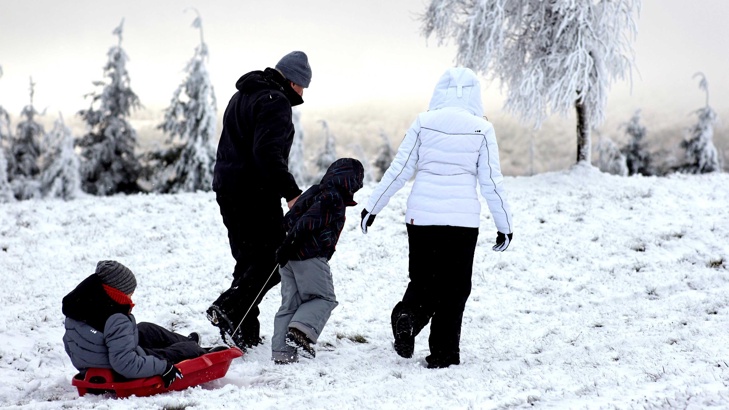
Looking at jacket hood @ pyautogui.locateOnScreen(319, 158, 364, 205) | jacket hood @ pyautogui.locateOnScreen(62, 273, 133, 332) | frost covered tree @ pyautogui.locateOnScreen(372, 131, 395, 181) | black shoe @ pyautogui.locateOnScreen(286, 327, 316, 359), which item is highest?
jacket hood @ pyautogui.locateOnScreen(319, 158, 364, 205)

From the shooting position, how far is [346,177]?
5.51 metres

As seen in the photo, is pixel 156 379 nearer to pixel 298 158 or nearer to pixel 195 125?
pixel 195 125

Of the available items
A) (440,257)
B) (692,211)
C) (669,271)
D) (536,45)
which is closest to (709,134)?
(536,45)

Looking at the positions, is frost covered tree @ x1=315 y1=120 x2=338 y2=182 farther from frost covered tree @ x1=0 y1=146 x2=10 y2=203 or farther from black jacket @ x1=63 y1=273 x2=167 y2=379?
black jacket @ x1=63 y1=273 x2=167 y2=379

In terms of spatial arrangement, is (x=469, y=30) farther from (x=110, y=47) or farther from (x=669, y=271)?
(x=110, y=47)

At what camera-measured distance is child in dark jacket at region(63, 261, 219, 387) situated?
4.38 m

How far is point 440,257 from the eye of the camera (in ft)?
17.6

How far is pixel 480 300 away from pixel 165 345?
4.62m

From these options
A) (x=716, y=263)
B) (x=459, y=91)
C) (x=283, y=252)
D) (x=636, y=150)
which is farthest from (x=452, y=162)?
(x=636, y=150)

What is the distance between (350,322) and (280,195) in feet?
7.70

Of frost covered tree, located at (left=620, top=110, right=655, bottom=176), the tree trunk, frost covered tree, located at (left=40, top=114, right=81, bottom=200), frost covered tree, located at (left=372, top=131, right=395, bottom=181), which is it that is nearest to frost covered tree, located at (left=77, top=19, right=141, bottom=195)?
frost covered tree, located at (left=40, top=114, right=81, bottom=200)

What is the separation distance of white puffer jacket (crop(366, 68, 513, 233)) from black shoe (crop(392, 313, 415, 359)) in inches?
32.9

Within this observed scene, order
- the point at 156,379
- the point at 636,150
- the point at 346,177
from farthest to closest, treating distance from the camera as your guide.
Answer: the point at 636,150, the point at 346,177, the point at 156,379

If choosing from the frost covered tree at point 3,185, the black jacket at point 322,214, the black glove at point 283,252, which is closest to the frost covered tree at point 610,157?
the frost covered tree at point 3,185
